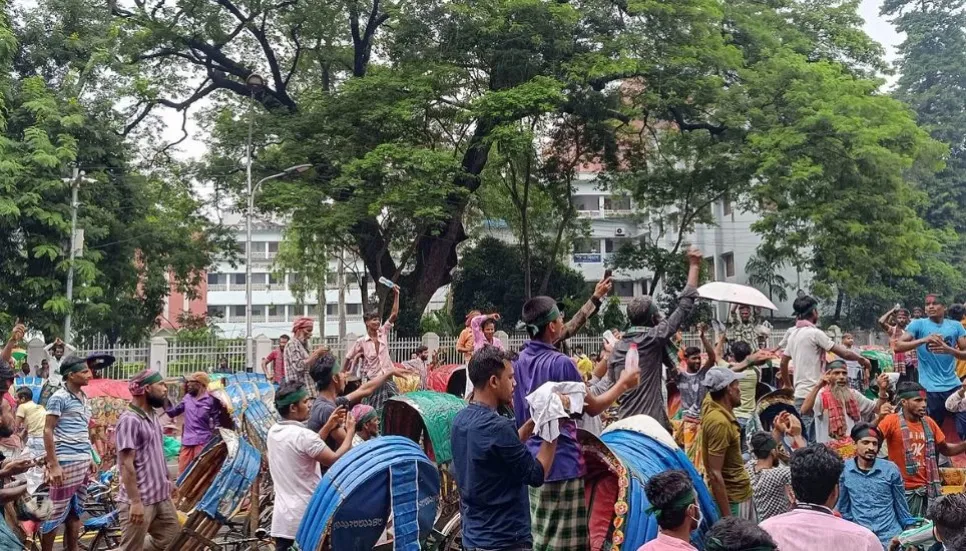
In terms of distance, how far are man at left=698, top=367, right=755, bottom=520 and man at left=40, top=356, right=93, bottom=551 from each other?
4998 millimetres

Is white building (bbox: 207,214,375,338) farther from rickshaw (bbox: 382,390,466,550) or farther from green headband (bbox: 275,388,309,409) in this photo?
green headband (bbox: 275,388,309,409)

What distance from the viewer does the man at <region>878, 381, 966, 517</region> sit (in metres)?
7.09

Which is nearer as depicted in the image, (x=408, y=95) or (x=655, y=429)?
(x=655, y=429)

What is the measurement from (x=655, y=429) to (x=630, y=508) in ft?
2.40

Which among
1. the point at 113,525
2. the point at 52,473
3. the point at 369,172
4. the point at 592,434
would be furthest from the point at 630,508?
the point at 369,172

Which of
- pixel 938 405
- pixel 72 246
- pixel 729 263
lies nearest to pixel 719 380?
pixel 938 405

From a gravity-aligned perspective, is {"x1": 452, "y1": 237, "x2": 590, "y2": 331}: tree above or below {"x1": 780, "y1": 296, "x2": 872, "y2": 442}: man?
above

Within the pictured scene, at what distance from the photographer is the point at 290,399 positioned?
18.8ft

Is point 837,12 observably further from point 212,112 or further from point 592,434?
point 592,434

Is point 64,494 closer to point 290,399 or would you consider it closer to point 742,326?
point 290,399

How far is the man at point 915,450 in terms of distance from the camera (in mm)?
7086

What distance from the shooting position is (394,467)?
208 inches

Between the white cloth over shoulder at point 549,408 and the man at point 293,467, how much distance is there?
5.35ft

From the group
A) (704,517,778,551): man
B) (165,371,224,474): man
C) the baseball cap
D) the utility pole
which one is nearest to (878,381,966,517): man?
the baseball cap
